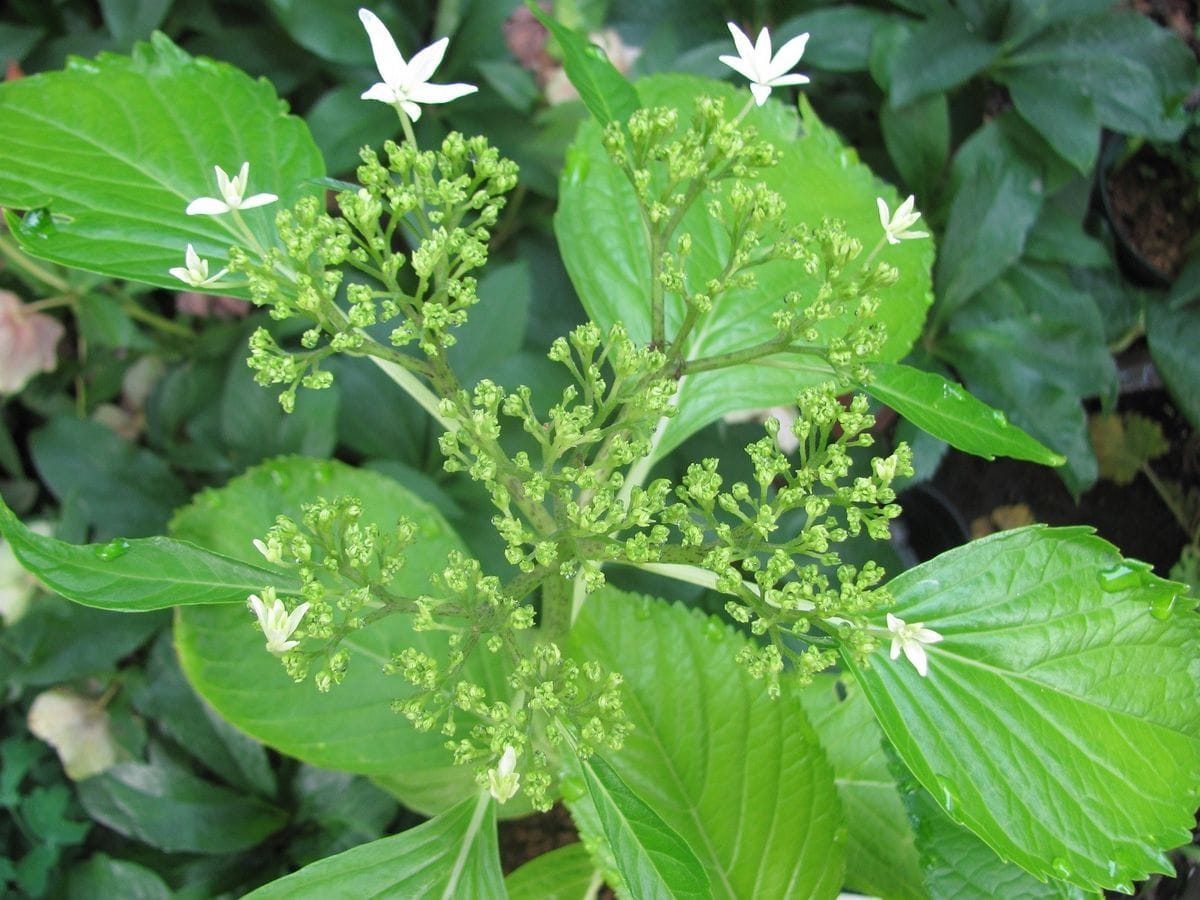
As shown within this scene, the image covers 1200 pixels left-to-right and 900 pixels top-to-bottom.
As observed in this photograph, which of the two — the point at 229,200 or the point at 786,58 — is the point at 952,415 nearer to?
the point at 786,58

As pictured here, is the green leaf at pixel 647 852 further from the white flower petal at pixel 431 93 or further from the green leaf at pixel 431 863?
the white flower petal at pixel 431 93

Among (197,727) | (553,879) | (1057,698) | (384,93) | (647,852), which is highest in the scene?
(384,93)

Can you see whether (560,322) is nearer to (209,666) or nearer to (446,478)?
(446,478)

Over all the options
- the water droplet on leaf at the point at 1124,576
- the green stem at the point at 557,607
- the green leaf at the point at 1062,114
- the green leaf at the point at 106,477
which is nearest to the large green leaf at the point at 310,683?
the green stem at the point at 557,607

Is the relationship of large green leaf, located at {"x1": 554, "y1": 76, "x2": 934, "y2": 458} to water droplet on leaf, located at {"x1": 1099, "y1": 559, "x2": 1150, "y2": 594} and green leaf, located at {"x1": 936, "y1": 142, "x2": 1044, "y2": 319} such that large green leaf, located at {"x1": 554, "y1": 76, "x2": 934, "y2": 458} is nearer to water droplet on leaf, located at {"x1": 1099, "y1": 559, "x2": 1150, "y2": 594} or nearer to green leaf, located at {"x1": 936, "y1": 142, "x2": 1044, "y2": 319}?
water droplet on leaf, located at {"x1": 1099, "y1": 559, "x2": 1150, "y2": 594}

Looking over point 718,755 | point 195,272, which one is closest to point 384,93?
point 195,272

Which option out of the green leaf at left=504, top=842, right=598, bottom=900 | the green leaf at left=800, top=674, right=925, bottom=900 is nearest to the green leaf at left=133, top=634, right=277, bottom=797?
the green leaf at left=504, top=842, right=598, bottom=900
